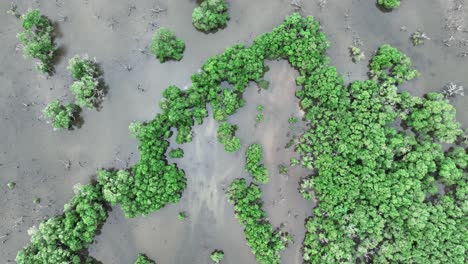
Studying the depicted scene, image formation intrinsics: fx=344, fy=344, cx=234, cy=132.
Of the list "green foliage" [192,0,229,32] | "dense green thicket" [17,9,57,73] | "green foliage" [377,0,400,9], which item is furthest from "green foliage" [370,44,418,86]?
"dense green thicket" [17,9,57,73]

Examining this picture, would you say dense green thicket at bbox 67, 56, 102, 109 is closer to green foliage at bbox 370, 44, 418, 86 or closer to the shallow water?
the shallow water

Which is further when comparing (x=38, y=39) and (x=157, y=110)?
(x=157, y=110)

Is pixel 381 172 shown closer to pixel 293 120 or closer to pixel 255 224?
pixel 293 120

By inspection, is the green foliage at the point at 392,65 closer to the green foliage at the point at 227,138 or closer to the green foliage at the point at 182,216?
the green foliage at the point at 227,138

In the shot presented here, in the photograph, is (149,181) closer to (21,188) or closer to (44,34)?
(21,188)

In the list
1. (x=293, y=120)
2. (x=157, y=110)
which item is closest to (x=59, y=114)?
(x=157, y=110)

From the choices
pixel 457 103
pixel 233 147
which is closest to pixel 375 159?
pixel 457 103
